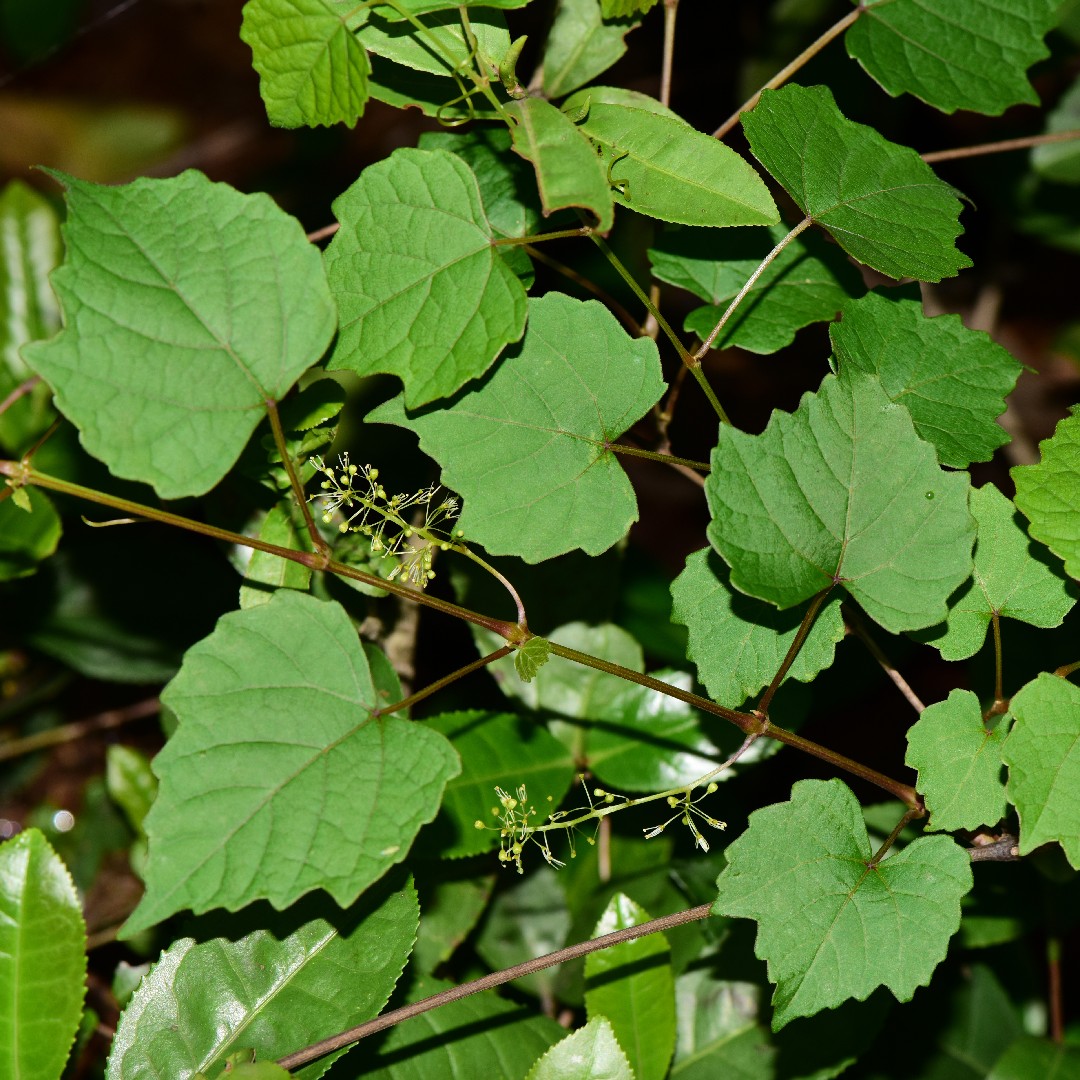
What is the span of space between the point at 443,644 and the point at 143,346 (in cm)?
97

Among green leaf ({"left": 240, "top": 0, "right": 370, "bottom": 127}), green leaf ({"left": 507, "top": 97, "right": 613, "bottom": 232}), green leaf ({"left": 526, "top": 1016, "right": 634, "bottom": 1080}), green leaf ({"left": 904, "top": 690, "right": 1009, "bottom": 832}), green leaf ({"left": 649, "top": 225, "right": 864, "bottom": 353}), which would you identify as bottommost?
green leaf ({"left": 526, "top": 1016, "right": 634, "bottom": 1080})

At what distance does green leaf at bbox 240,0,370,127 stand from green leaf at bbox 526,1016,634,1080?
1136 mm

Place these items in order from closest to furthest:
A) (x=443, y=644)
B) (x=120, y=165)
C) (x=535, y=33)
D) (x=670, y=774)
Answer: (x=670, y=774)
(x=443, y=644)
(x=535, y=33)
(x=120, y=165)

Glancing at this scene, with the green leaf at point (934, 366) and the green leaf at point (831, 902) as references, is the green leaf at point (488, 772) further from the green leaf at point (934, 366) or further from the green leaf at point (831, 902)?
the green leaf at point (934, 366)

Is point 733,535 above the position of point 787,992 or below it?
above

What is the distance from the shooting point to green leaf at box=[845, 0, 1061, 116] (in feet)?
4.56

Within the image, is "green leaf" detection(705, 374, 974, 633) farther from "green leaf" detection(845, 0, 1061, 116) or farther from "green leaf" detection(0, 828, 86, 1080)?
"green leaf" detection(0, 828, 86, 1080)

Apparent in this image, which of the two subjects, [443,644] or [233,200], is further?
[443,644]

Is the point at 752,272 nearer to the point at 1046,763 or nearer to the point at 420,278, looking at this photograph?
the point at 420,278

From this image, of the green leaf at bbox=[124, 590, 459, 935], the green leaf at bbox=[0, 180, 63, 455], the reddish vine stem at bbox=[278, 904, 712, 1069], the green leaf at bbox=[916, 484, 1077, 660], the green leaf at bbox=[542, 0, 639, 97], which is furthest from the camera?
the green leaf at bbox=[0, 180, 63, 455]

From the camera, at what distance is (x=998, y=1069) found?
1.56 meters

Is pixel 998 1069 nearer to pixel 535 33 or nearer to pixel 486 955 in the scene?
pixel 486 955

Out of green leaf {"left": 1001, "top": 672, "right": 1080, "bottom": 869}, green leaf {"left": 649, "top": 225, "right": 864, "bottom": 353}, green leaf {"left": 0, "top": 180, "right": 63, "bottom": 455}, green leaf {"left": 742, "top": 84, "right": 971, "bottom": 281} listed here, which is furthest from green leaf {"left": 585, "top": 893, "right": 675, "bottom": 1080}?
green leaf {"left": 0, "top": 180, "right": 63, "bottom": 455}

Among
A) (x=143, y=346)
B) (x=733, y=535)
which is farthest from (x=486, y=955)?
(x=143, y=346)
